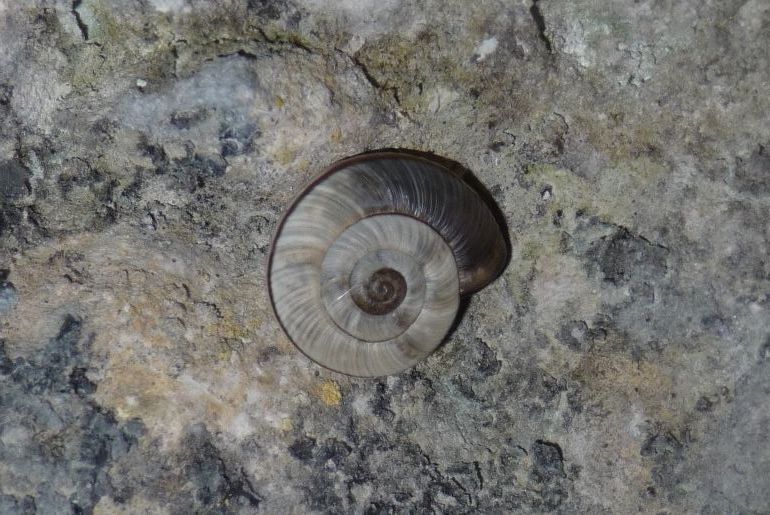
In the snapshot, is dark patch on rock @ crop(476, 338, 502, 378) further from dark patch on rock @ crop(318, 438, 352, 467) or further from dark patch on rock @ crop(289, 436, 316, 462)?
dark patch on rock @ crop(289, 436, 316, 462)

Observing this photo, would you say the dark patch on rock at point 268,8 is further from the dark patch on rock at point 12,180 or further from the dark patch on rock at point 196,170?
the dark patch on rock at point 12,180

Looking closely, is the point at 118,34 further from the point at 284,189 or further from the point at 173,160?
the point at 284,189

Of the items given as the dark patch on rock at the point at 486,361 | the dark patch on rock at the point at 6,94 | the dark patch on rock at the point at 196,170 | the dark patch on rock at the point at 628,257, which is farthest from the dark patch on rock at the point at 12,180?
the dark patch on rock at the point at 628,257

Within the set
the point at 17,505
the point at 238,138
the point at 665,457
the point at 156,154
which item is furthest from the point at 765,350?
the point at 17,505

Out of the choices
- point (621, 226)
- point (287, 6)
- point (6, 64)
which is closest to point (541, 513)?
point (621, 226)

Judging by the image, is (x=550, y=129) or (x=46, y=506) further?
(x=550, y=129)

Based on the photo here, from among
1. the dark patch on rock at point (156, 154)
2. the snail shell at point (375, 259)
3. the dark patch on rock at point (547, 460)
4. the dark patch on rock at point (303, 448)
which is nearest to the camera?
the snail shell at point (375, 259)
